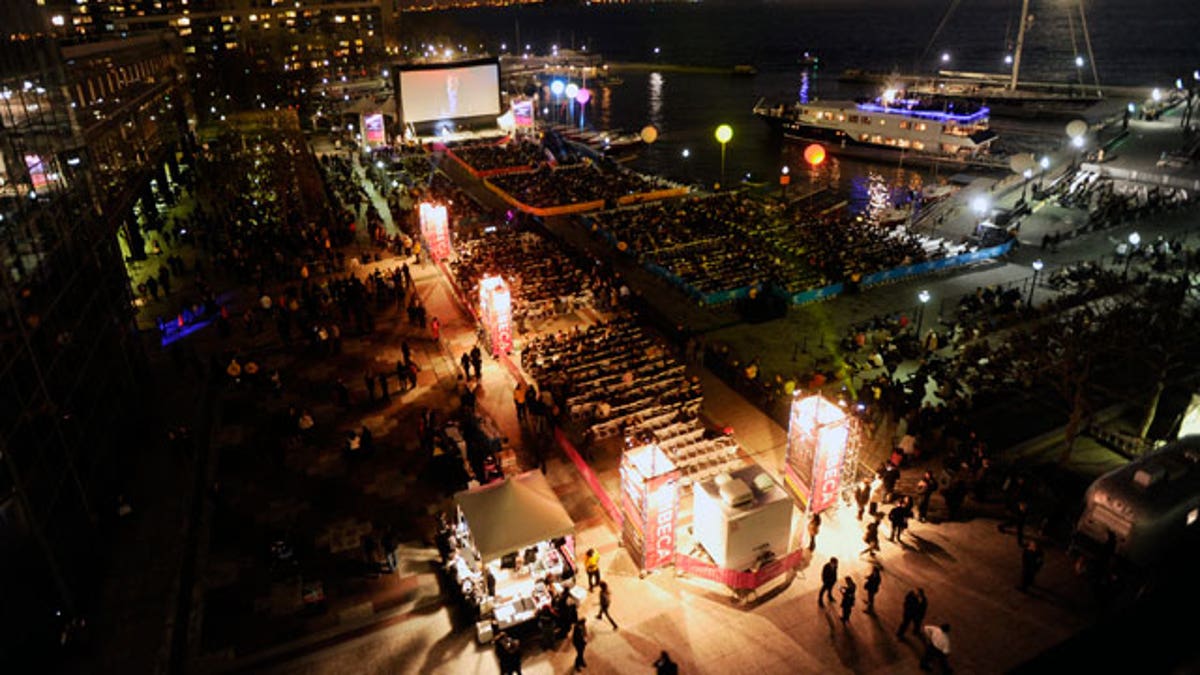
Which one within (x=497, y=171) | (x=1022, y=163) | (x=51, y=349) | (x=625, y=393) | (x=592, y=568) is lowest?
(x=497, y=171)

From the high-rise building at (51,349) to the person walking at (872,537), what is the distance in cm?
1553

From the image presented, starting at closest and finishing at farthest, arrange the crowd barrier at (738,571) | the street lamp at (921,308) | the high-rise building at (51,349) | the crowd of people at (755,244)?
the high-rise building at (51,349), the crowd barrier at (738,571), the street lamp at (921,308), the crowd of people at (755,244)

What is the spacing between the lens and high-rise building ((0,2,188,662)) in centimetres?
1387

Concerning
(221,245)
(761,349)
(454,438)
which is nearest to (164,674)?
(454,438)

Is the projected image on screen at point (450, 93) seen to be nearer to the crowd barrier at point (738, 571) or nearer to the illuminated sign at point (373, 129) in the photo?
the illuminated sign at point (373, 129)

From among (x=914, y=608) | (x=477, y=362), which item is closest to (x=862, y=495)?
(x=914, y=608)

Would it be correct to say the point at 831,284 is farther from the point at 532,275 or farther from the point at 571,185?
the point at 571,185

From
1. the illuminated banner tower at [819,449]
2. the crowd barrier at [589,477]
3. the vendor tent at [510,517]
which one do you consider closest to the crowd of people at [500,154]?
the crowd barrier at [589,477]

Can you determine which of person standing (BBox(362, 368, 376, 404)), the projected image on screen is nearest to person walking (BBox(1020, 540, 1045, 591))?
person standing (BBox(362, 368, 376, 404))

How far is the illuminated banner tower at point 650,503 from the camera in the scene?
14.7 meters

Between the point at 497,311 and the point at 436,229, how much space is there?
9.73m

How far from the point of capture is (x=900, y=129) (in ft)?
204

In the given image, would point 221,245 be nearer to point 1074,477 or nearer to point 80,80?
point 80,80

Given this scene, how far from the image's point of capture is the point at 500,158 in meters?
54.1
